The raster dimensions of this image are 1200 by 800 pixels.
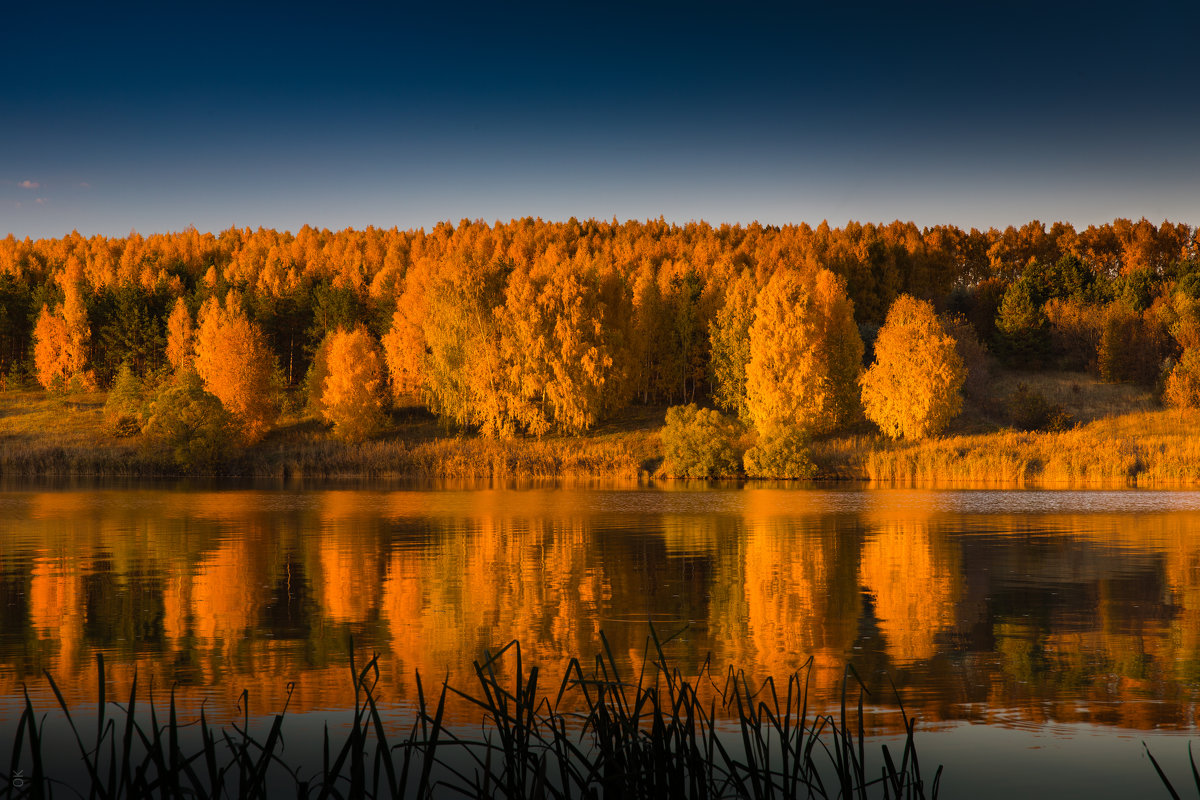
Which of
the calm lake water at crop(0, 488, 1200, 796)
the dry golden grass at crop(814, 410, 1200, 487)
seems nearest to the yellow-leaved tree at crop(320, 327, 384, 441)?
the dry golden grass at crop(814, 410, 1200, 487)

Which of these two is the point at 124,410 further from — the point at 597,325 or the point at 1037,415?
the point at 1037,415

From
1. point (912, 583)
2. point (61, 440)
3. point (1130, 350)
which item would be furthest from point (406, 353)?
point (912, 583)

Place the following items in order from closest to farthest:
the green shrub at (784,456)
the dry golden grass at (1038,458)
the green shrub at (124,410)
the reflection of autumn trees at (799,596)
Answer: the reflection of autumn trees at (799,596)
the dry golden grass at (1038,458)
the green shrub at (784,456)
the green shrub at (124,410)

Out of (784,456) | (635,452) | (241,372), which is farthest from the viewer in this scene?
(241,372)

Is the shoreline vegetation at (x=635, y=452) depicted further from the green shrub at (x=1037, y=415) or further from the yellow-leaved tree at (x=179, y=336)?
the yellow-leaved tree at (x=179, y=336)

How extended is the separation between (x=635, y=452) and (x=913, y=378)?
18346mm

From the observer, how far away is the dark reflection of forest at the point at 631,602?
40.7 feet

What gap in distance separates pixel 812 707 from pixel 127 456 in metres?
67.4

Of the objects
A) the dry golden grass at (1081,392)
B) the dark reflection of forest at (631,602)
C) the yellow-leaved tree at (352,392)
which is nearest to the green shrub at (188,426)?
the yellow-leaved tree at (352,392)

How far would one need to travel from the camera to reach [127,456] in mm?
69438

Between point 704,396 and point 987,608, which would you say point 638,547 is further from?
point 704,396

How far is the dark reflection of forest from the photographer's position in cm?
1239

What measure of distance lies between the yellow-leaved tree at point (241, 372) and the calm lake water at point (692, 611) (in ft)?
137

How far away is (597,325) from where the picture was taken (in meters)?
74.9
